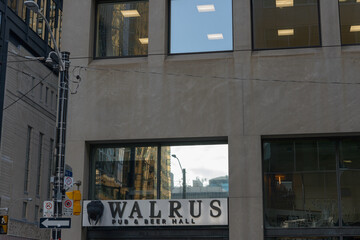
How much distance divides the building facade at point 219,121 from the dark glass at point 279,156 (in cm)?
3

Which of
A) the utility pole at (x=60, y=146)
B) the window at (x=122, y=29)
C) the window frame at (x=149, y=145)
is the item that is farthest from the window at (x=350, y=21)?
the utility pole at (x=60, y=146)

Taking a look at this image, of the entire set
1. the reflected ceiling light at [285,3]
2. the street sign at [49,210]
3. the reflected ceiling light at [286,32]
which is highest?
the reflected ceiling light at [285,3]

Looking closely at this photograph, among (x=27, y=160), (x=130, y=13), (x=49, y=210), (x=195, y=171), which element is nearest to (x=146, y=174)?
(x=195, y=171)

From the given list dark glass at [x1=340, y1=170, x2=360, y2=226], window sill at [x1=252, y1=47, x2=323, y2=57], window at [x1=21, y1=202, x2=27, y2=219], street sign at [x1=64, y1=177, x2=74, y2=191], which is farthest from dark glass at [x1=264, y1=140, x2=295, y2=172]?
window at [x1=21, y1=202, x2=27, y2=219]

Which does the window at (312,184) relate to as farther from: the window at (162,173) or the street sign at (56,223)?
the street sign at (56,223)

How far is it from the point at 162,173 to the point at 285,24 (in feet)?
20.9

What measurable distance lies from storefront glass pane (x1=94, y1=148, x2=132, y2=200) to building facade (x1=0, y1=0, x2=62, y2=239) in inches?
1116

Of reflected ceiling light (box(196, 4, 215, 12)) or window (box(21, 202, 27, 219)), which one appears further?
window (box(21, 202, 27, 219))

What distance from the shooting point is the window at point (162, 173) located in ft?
58.8

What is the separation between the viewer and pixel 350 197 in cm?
1702

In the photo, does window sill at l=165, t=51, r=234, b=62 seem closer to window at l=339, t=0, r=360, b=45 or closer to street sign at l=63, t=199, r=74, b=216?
window at l=339, t=0, r=360, b=45

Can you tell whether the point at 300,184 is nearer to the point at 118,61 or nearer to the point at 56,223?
the point at 118,61

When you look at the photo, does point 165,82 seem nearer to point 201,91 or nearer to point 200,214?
point 201,91

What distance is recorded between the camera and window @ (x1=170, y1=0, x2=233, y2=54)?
1877 cm
